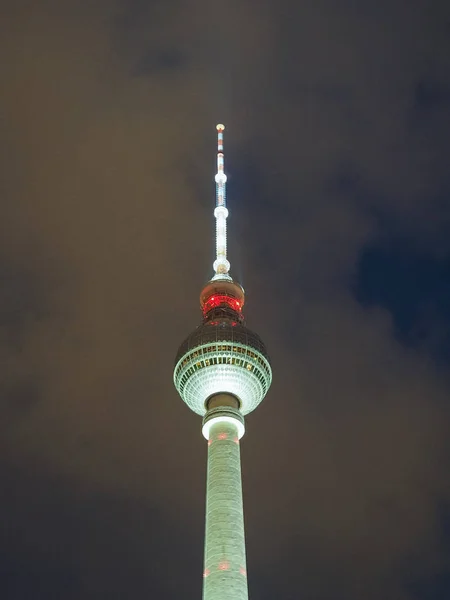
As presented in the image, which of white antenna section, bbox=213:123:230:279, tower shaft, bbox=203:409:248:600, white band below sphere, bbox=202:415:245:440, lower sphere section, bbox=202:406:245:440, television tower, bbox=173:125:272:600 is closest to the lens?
tower shaft, bbox=203:409:248:600

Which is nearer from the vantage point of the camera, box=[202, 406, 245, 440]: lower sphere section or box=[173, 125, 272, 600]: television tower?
box=[173, 125, 272, 600]: television tower

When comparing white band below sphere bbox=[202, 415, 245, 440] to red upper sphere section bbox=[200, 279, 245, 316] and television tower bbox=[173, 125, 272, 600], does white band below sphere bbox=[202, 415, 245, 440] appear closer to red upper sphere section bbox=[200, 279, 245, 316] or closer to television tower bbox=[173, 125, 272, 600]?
television tower bbox=[173, 125, 272, 600]

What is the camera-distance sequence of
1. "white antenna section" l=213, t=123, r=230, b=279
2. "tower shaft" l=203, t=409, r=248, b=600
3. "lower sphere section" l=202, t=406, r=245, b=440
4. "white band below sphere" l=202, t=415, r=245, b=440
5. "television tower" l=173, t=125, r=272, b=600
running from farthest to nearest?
"white antenna section" l=213, t=123, r=230, b=279
"lower sphere section" l=202, t=406, r=245, b=440
"white band below sphere" l=202, t=415, r=245, b=440
"television tower" l=173, t=125, r=272, b=600
"tower shaft" l=203, t=409, r=248, b=600

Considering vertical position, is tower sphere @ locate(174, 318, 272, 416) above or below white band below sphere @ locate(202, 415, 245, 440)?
above

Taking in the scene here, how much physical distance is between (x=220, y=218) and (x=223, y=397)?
35.5m

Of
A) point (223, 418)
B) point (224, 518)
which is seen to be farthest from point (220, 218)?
point (224, 518)

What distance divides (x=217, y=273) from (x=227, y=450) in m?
33.8

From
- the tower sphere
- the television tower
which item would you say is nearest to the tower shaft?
the television tower

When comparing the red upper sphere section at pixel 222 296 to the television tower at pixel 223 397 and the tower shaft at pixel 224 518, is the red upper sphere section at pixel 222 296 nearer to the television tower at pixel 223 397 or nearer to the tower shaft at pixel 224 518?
the television tower at pixel 223 397

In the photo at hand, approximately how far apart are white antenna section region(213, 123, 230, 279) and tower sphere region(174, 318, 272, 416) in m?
16.2

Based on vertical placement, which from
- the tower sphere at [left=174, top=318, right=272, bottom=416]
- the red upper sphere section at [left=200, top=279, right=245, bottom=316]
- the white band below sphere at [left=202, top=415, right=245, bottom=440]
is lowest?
the white band below sphere at [left=202, top=415, right=245, bottom=440]

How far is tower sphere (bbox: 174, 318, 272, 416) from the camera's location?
9794cm

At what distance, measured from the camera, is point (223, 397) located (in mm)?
97688

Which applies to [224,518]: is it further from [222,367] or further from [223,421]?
[222,367]
